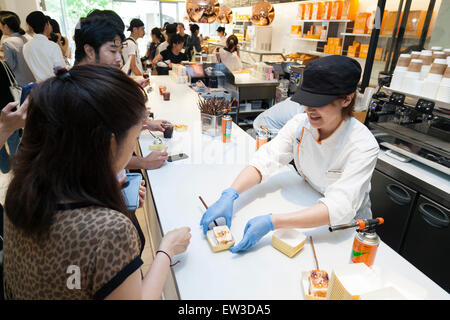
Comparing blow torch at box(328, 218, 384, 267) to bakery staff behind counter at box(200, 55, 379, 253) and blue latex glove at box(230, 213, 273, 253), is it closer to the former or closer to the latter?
bakery staff behind counter at box(200, 55, 379, 253)

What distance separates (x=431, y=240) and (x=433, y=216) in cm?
17

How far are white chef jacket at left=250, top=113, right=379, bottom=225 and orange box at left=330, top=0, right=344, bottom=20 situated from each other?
523cm

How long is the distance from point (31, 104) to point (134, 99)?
0.27 metres

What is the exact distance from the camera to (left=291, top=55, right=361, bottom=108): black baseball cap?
1.29 meters

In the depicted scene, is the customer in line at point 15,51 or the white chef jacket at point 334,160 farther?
the customer in line at point 15,51

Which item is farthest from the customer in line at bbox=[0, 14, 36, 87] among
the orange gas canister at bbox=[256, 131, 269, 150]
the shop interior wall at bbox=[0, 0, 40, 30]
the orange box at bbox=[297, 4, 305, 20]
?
the orange box at bbox=[297, 4, 305, 20]

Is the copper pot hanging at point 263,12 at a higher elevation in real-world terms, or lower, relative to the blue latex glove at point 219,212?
higher

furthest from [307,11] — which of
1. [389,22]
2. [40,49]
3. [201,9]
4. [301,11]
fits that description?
[40,49]

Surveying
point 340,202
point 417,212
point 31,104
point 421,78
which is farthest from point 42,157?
point 421,78

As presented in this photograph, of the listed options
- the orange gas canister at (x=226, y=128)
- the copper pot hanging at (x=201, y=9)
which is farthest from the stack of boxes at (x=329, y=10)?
the orange gas canister at (x=226, y=128)

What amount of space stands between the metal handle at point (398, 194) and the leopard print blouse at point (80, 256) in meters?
2.10

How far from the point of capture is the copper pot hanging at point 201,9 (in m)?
A: 4.01

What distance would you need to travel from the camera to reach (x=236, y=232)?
4.24ft

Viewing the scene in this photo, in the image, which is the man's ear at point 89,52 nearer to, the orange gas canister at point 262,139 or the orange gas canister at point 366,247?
the orange gas canister at point 262,139
